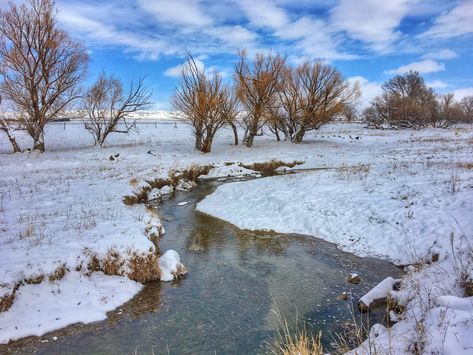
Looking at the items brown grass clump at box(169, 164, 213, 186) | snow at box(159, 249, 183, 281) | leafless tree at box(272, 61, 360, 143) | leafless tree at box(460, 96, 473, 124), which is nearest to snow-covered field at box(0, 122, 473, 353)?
snow at box(159, 249, 183, 281)

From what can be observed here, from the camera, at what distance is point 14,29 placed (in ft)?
81.2

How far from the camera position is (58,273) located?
22.1 feet

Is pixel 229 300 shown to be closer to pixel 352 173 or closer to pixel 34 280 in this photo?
pixel 34 280

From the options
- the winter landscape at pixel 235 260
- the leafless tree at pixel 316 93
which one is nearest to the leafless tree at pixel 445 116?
the leafless tree at pixel 316 93

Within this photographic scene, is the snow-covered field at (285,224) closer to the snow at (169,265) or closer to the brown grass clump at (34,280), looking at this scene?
the brown grass clump at (34,280)

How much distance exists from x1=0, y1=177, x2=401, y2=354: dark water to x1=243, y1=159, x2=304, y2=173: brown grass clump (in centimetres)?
1230

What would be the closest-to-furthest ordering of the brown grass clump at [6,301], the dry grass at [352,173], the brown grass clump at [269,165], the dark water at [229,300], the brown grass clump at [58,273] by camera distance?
the dark water at [229,300]
the brown grass clump at [6,301]
the brown grass clump at [58,273]
the dry grass at [352,173]
the brown grass clump at [269,165]

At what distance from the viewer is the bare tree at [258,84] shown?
30000 millimetres

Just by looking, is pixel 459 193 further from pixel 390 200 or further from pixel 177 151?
pixel 177 151

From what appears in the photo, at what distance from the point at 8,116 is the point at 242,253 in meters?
28.8

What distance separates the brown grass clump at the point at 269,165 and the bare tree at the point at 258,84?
825 cm

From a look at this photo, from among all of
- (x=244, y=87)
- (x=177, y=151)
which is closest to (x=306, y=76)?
(x=244, y=87)

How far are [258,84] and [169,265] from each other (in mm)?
24494

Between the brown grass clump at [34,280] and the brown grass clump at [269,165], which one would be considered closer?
the brown grass clump at [34,280]
